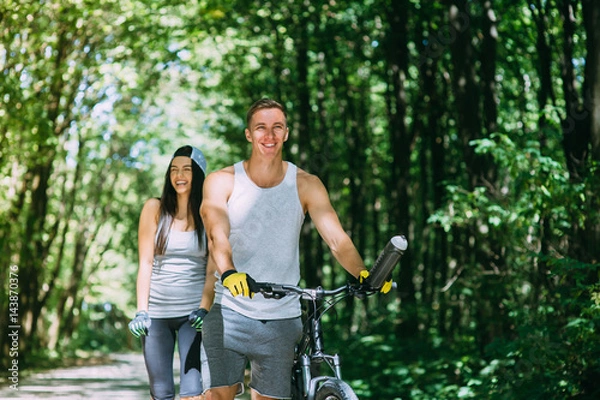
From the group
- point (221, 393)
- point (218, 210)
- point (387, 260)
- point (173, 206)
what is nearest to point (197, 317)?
point (173, 206)

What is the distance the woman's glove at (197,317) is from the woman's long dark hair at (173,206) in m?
0.53

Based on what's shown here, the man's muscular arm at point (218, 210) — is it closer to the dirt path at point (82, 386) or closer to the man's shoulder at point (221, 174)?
the man's shoulder at point (221, 174)

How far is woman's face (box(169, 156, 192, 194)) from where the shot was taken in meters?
5.92

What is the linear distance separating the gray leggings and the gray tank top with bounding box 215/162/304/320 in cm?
135

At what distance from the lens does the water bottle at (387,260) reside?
3633 mm

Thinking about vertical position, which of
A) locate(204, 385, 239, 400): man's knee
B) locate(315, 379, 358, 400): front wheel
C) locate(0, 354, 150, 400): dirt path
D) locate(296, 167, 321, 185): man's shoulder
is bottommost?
locate(0, 354, 150, 400): dirt path

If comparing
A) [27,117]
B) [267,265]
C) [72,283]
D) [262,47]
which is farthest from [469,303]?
[72,283]

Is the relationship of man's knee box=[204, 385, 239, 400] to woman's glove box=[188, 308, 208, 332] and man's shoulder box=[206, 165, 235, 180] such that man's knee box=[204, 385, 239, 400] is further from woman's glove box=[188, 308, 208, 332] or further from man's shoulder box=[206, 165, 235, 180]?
man's shoulder box=[206, 165, 235, 180]

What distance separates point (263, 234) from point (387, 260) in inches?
31.4

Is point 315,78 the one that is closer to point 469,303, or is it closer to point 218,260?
point 469,303

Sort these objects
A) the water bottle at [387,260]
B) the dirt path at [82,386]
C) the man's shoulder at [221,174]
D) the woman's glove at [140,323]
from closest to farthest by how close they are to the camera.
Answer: the water bottle at [387,260], the man's shoulder at [221,174], the woman's glove at [140,323], the dirt path at [82,386]

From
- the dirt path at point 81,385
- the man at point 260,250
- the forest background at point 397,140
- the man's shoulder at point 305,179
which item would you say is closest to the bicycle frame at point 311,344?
the man at point 260,250

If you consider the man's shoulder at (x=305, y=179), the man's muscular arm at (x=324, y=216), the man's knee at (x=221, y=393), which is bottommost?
the man's knee at (x=221, y=393)

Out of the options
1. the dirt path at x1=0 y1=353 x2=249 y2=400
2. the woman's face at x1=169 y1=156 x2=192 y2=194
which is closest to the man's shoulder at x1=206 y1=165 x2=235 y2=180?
the woman's face at x1=169 y1=156 x2=192 y2=194
